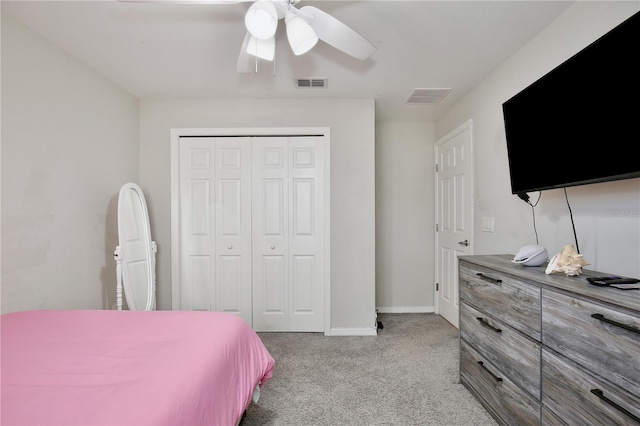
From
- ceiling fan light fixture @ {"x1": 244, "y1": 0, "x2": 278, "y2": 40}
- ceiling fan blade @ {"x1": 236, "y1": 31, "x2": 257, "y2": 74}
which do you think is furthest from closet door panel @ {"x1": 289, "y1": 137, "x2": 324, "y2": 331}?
ceiling fan light fixture @ {"x1": 244, "y1": 0, "x2": 278, "y2": 40}

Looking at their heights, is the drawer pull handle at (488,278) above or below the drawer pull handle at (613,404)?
above

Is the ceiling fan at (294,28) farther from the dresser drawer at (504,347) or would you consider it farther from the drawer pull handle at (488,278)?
the dresser drawer at (504,347)

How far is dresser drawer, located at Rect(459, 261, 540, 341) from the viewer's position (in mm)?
1515

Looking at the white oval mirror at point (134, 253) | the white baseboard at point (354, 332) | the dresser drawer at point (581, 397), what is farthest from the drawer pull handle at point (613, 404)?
the white oval mirror at point (134, 253)

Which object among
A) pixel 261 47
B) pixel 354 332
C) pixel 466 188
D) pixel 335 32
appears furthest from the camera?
pixel 354 332

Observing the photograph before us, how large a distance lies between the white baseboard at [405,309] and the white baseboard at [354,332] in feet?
2.53

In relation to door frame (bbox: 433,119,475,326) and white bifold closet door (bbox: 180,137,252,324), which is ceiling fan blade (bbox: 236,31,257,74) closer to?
white bifold closet door (bbox: 180,137,252,324)

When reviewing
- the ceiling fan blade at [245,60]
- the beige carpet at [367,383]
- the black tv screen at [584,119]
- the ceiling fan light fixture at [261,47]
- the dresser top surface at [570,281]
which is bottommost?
the beige carpet at [367,383]

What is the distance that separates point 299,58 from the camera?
2.46m

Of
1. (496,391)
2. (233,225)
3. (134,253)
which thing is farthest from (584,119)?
(134,253)

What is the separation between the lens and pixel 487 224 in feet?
9.09

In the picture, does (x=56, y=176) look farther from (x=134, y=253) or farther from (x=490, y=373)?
(x=490, y=373)

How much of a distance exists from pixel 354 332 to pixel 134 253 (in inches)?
90.4

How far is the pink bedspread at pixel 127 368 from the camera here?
88 centimetres
